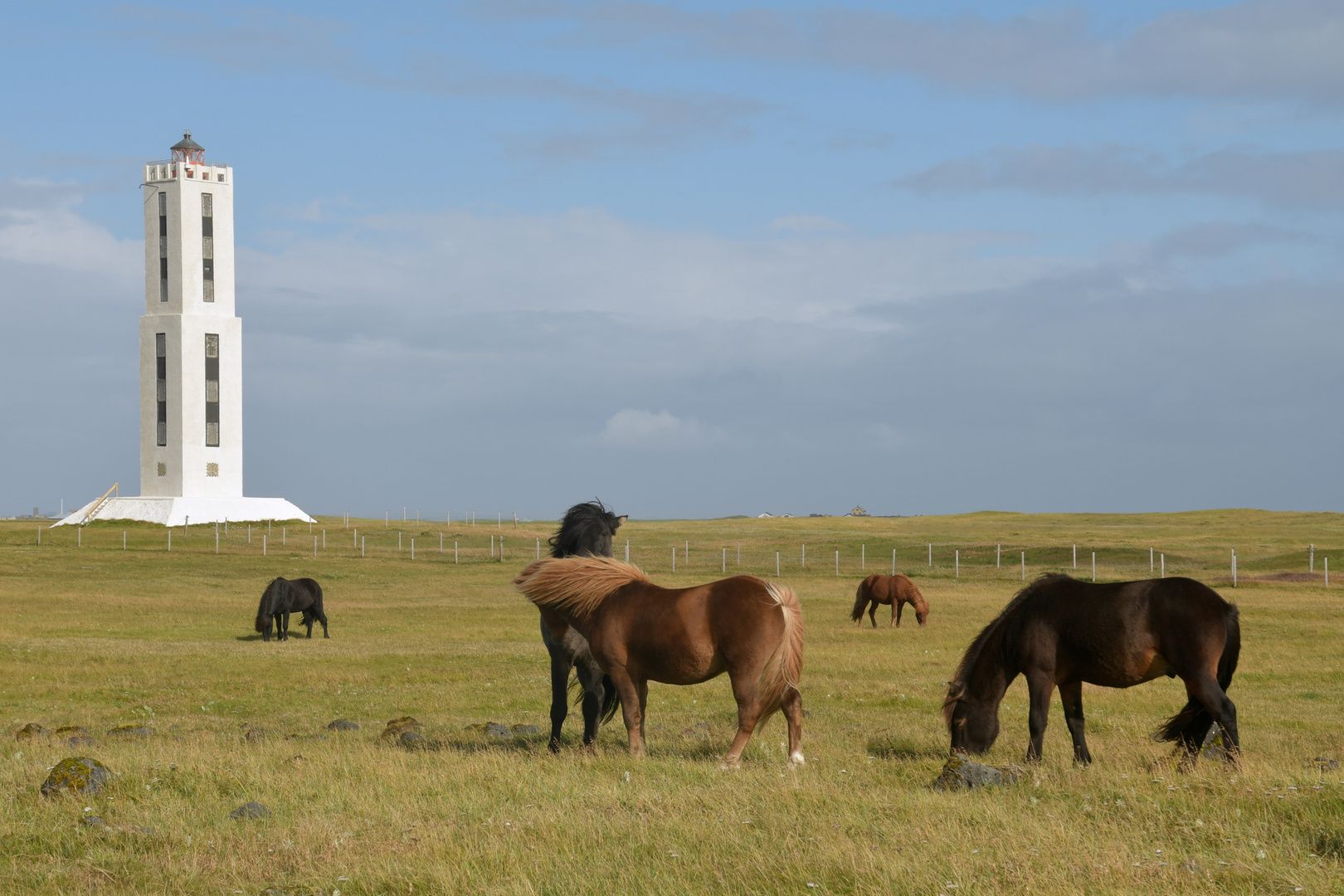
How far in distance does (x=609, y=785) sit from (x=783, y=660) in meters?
1.76

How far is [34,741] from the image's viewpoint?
1180cm

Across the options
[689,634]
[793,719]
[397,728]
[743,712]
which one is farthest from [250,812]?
[397,728]

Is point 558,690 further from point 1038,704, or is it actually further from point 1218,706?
point 1218,706

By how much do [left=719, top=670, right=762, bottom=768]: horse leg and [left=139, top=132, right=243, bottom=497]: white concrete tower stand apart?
6906 centimetres

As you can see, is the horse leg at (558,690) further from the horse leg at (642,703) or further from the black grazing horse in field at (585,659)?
the horse leg at (642,703)

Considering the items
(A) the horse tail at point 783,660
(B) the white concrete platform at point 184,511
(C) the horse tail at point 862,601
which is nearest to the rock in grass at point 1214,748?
(A) the horse tail at point 783,660

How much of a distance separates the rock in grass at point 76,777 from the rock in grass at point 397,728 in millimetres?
3543

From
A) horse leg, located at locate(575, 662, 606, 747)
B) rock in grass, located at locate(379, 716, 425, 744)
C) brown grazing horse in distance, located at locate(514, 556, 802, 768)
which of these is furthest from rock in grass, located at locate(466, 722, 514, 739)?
brown grazing horse in distance, located at locate(514, 556, 802, 768)

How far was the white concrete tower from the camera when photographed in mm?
71688

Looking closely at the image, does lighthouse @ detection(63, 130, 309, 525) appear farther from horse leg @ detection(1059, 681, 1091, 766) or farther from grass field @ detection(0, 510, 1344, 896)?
horse leg @ detection(1059, 681, 1091, 766)

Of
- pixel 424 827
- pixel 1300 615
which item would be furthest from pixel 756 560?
pixel 424 827

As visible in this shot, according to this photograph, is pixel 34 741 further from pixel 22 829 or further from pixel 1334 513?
pixel 1334 513

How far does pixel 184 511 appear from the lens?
69.9 meters

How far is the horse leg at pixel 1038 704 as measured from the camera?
9.84 meters
